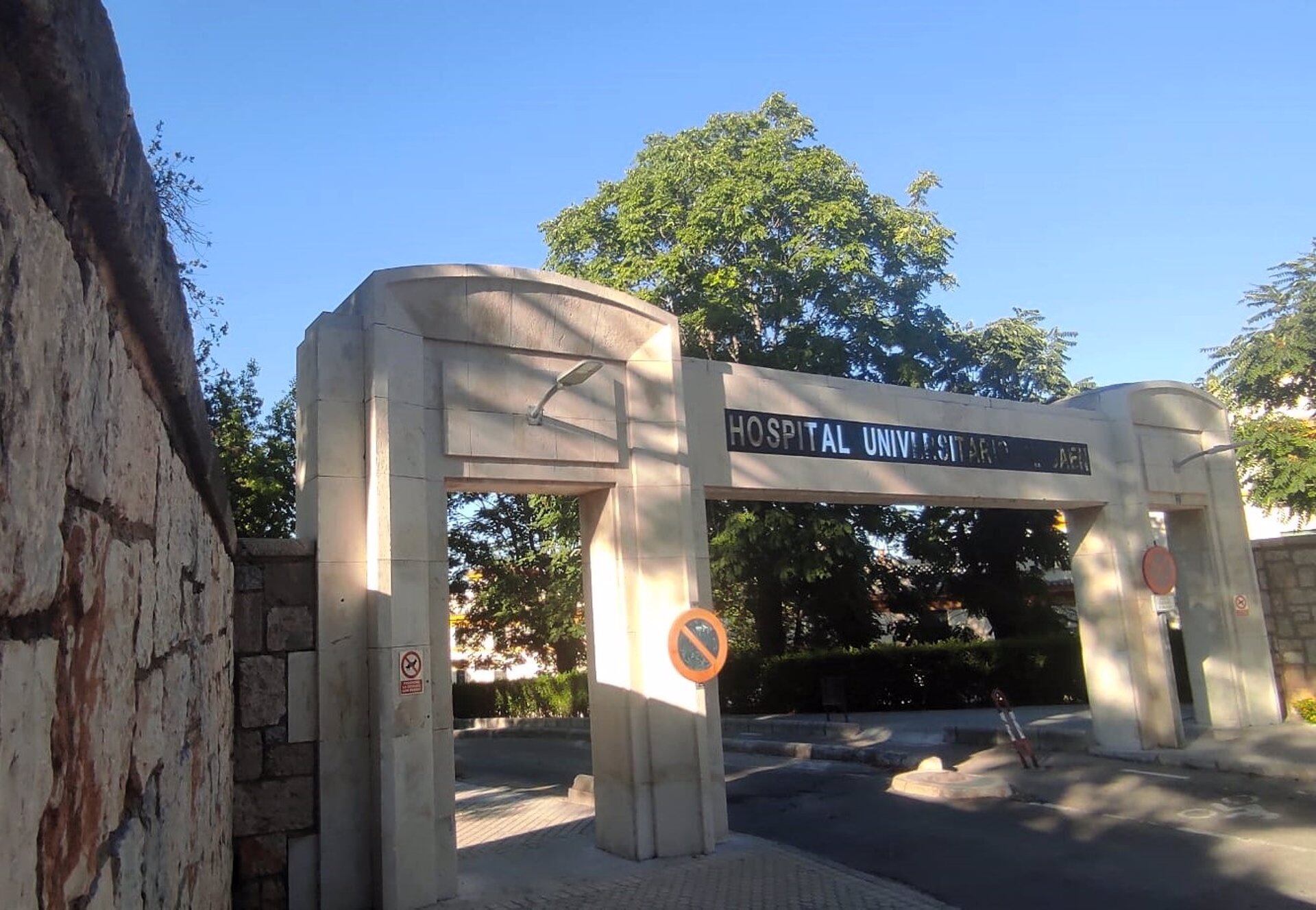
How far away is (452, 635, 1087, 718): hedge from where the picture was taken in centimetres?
2123

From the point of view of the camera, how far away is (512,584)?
1040 inches

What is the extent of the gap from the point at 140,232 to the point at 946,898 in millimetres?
7536

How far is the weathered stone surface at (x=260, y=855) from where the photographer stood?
7066 millimetres

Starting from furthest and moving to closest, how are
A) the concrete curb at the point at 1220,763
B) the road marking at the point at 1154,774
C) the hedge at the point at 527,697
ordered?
1. the hedge at the point at 527,697
2. the road marking at the point at 1154,774
3. the concrete curb at the point at 1220,763

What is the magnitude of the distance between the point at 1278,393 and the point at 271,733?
2237 centimetres

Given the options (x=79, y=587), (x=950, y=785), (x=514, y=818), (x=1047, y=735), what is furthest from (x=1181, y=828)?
(x=79, y=587)

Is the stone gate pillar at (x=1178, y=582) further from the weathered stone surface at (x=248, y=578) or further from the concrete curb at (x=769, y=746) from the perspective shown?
the weathered stone surface at (x=248, y=578)

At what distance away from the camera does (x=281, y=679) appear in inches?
293


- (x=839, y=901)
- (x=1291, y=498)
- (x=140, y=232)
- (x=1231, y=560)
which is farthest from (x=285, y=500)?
(x=1291, y=498)

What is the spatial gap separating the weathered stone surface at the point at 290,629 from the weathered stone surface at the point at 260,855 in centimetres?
134

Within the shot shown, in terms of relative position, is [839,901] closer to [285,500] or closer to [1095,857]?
[1095,857]

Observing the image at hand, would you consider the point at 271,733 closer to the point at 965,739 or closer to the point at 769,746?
the point at 769,746

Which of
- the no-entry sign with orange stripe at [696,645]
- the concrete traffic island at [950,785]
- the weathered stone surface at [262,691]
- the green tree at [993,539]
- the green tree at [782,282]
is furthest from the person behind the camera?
the green tree at [993,539]

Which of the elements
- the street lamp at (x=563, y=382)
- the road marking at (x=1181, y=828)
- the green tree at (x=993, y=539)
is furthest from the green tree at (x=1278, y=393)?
the street lamp at (x=563, y=382)
